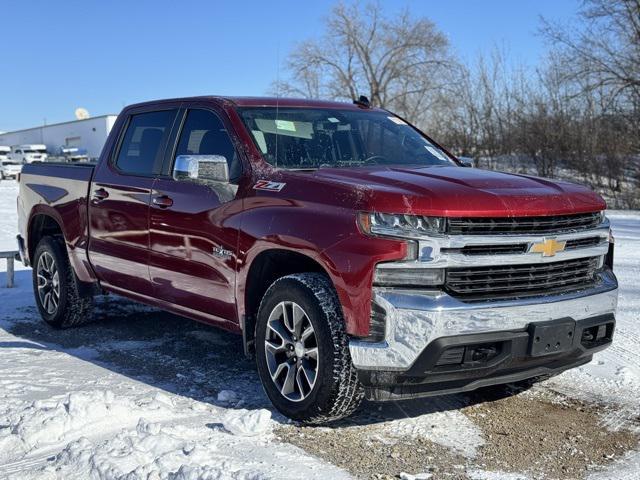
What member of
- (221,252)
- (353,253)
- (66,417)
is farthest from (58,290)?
(353,253)

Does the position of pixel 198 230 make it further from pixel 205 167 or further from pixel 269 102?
pixel 269 102

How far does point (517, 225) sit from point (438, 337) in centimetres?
73

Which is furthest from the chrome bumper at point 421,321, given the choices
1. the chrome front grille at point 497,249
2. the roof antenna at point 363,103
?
the roof antenna at point 363,103

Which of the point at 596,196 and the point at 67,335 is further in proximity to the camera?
the point at 67,335

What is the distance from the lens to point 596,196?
4477 mm

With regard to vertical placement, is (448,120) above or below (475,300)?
above

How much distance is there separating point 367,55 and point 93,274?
122 feet

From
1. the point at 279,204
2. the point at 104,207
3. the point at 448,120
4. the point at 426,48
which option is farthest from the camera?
the point at 426,48

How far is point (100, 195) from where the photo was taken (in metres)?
5.95

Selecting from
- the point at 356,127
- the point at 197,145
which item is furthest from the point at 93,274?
the point at 356,127

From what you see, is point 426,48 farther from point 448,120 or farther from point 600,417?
point 600,417

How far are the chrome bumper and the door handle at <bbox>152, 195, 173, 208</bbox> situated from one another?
1.92 m

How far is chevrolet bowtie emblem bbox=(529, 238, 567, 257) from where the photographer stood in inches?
155

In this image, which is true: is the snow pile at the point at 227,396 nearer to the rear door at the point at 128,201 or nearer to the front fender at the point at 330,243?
the front fender at the point at 330,243
